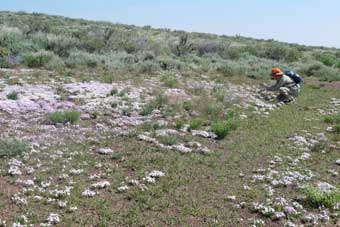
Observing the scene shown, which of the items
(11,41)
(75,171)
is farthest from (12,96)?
(11,41)

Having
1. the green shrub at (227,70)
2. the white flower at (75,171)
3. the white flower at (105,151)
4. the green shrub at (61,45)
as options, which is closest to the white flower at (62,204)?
the white flower at (75,171)

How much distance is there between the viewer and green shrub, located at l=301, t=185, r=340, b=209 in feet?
32.5

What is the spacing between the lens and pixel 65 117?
46.2ft

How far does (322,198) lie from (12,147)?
24.6 feet

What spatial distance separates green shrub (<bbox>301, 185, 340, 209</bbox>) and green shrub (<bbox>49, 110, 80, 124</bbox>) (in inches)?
293

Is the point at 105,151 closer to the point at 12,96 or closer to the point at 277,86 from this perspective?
the point at 12,96

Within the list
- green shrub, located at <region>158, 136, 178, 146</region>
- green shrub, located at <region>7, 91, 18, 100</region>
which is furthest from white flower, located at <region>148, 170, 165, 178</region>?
green shrub, located at <region>7, 91, 18, 100</region>

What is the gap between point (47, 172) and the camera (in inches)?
416

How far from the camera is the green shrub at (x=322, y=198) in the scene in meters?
9.91

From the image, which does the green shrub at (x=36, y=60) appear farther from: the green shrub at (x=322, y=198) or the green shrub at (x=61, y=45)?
the green shrub at (x=322, y=198)

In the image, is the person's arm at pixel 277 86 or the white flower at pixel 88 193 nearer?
the white flower at pixel 88 193

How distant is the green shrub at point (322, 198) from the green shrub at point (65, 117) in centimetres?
745

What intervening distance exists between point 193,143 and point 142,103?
440 cm

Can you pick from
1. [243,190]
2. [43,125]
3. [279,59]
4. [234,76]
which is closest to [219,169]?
[243,190]
